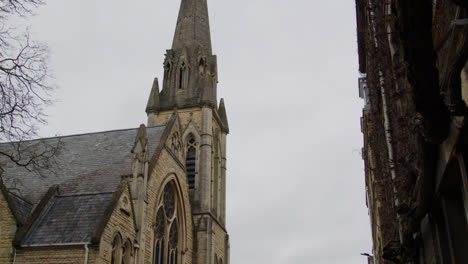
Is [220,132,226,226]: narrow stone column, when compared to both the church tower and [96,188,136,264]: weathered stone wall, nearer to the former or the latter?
the church tower

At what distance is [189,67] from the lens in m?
38.0

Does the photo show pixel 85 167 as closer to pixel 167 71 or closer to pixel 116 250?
pixel 116 250

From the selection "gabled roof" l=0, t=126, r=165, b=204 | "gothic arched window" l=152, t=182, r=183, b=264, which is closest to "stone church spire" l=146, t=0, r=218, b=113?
"gabled roof" l=0, t=126, r=165, b=204

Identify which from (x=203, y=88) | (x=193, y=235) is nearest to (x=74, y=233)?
(x=193, y=235)

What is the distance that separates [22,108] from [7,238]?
10.1 metres

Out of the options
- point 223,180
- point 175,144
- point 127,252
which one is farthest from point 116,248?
point 223,180

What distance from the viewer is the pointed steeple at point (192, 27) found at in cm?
3988

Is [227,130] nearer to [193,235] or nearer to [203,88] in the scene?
[203,88]

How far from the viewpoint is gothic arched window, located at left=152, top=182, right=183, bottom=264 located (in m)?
22.6

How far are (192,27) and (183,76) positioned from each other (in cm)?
547

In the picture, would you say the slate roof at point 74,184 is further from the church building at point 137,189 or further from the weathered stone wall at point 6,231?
the weathered stone wall at point 6,231

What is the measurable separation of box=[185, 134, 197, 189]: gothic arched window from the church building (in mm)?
68

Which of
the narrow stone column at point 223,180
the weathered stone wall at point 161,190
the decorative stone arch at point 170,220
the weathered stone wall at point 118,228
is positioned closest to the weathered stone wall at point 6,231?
the weathered stone wall at point 118,228

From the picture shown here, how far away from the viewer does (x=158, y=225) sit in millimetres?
22859
